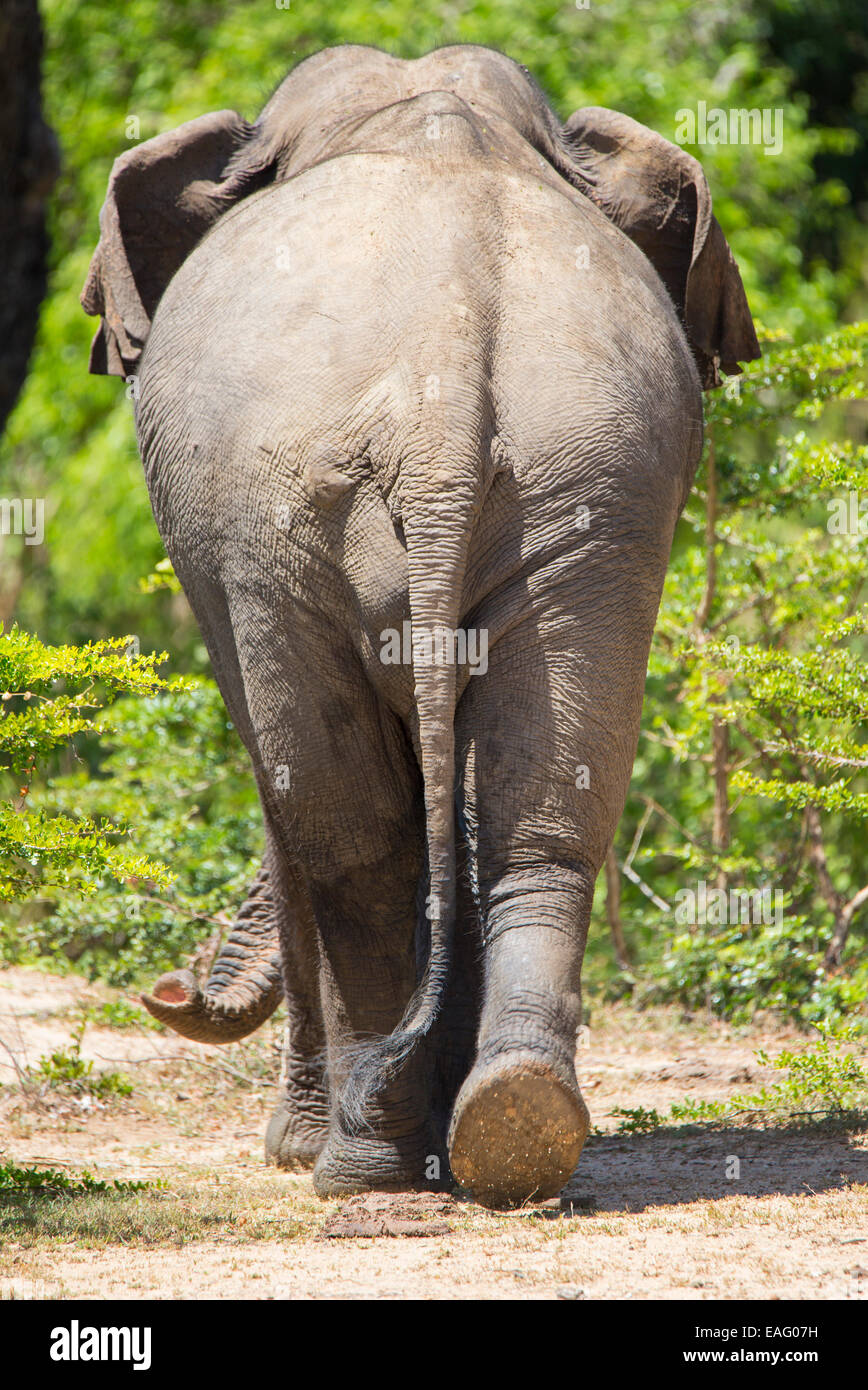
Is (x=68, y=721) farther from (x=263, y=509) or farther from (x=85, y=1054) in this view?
(x=85, y=1054)

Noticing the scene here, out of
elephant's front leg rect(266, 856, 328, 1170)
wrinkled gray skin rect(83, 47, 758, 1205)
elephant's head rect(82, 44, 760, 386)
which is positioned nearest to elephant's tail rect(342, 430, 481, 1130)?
wrinkled gray skin rect(83, 47, 758, 1205)

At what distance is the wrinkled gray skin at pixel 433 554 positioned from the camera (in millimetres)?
3404

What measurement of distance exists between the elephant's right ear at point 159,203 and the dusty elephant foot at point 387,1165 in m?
2.08

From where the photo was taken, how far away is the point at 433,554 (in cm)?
336

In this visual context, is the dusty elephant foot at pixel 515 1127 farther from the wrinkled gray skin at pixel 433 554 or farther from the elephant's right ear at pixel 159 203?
the elephant's right ear at pixel 159 203

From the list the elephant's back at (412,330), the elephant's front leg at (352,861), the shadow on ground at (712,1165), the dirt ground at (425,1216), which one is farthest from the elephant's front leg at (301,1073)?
the elephant's back at (412,330)

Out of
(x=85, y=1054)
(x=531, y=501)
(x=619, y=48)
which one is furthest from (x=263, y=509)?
(x=619, y=48)

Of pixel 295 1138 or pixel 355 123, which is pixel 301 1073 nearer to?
pixel 295 1138

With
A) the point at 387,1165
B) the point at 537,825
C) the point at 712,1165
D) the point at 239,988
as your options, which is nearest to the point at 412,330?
the point at 537,825

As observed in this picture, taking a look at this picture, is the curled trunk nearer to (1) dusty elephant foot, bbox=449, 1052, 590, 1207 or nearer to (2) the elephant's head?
(1) dusty elephant foot, bbox=449, 1052, 590, 1207

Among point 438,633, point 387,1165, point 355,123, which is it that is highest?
point 355,123

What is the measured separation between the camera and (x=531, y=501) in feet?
11.4

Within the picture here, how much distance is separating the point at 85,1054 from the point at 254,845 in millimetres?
1276

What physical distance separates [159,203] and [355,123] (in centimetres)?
59
